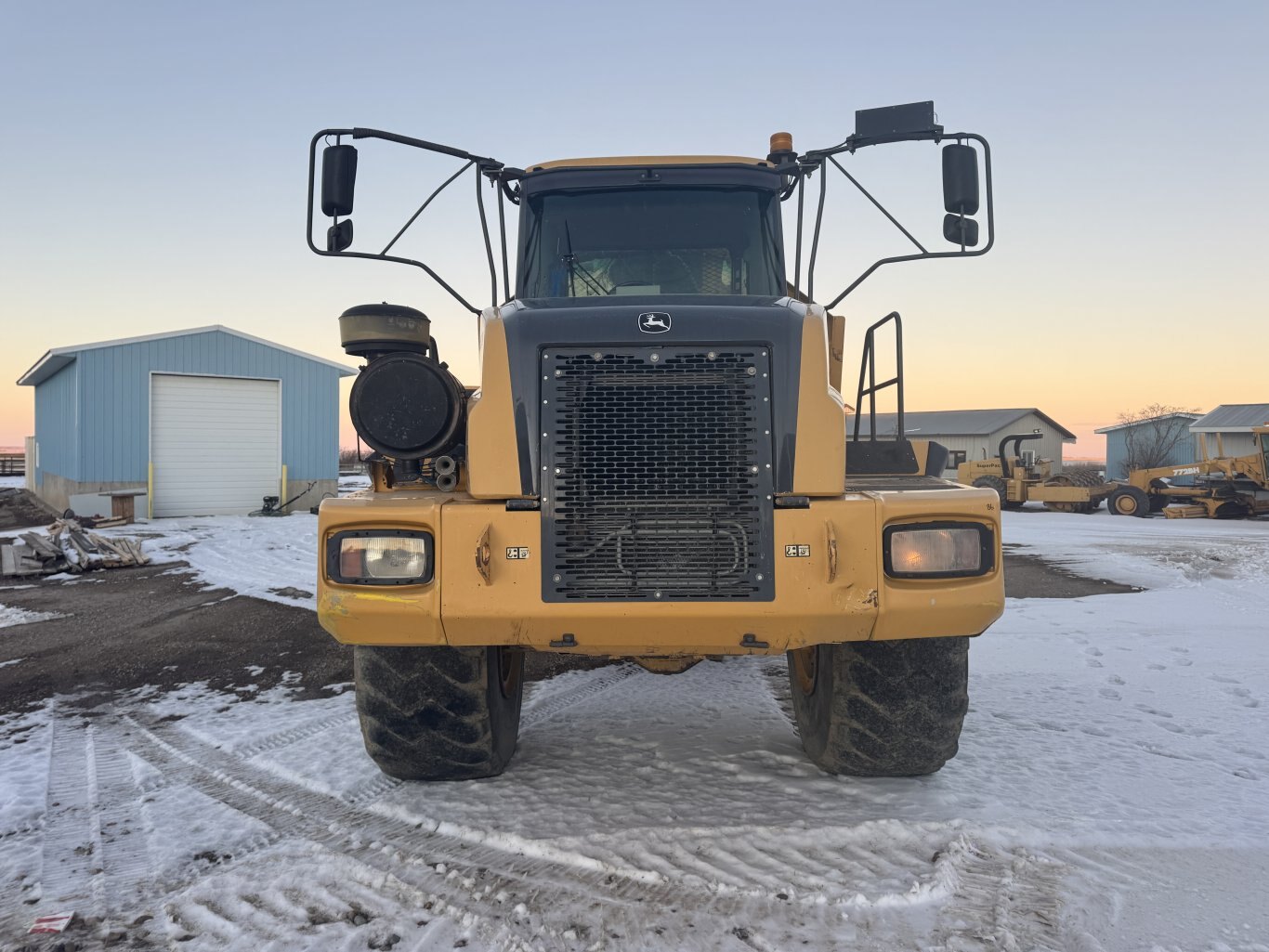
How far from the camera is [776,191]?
4.04 metres

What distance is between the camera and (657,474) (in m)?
2.67

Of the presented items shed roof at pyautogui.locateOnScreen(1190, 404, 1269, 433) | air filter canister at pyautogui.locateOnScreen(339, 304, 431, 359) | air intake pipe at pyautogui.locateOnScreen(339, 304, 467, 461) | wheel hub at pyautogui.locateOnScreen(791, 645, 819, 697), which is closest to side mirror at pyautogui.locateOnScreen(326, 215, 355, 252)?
air filter canister at pyautogui.locateOnScreen(339, 304, 431, 359)

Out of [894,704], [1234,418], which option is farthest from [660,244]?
[1234,418]

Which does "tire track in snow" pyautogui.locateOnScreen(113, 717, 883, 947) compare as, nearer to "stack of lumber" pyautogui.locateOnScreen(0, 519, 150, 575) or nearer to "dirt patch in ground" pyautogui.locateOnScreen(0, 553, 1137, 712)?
"dirt patch in ground" pyautogui.locateOnScreen(0, 553, 1137, 712)

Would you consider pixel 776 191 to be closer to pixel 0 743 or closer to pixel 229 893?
pixel 229 893

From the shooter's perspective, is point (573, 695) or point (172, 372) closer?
point (573, 695)

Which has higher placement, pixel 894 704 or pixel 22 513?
pixel 22 513

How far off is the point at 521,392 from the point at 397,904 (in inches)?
66.2

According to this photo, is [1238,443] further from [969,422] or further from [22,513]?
[22,513]

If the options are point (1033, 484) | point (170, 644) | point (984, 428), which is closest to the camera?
point (170, 644)

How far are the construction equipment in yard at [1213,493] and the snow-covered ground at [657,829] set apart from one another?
2049 centimetres

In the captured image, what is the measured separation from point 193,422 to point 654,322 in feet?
60.2

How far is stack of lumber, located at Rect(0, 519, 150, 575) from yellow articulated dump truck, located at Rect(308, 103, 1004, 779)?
941 centimetres

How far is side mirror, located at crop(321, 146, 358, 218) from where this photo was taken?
3473mm
